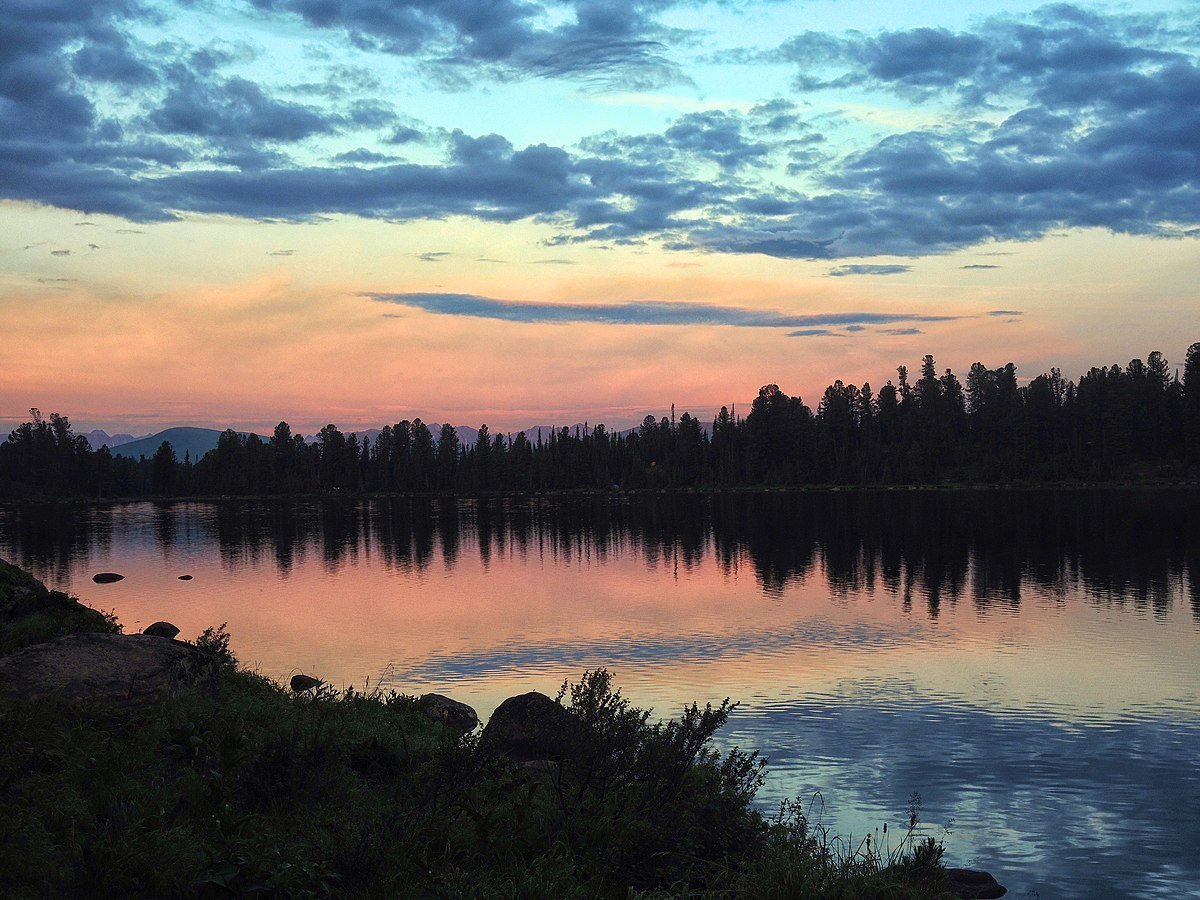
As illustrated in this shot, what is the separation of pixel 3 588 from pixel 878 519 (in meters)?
85.7

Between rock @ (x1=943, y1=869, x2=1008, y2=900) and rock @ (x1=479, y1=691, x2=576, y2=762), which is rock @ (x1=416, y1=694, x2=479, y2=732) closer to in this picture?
rock @ (x1=479, y1=691, x2=576, y2=762)

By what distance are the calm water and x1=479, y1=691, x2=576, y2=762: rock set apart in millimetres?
4632

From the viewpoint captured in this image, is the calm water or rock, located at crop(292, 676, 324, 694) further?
rock, located at crop(292, 676, 324, 694)

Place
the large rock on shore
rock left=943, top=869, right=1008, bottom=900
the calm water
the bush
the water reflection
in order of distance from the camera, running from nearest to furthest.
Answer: the bush → rock left=943, top=869, right=1008, bottom=900 → the calm water → the large rock on shore → the water reflection

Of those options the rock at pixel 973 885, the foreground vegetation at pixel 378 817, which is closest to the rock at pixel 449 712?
the foreground vegetation at pixel 378 817

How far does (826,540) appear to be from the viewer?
76000 millimetres

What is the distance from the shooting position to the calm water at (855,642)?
A: 17.1 m

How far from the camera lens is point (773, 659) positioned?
102 feet

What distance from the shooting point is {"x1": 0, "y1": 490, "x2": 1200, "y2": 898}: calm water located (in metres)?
17.1

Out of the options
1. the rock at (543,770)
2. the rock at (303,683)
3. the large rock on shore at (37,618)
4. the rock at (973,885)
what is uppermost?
the large rock on shore at (37,618)

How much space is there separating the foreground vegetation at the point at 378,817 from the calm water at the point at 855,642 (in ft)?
13.1

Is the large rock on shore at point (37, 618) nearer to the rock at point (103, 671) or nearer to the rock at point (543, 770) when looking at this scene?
the rock at point (103, 671)

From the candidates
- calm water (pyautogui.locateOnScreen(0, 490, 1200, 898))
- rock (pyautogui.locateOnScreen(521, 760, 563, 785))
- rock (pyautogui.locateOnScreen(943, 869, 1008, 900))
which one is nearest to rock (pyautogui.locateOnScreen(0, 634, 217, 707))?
rock (pyautogui.locateOnScreen(521, 760, 563, 785))

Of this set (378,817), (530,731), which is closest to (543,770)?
(530,731)
